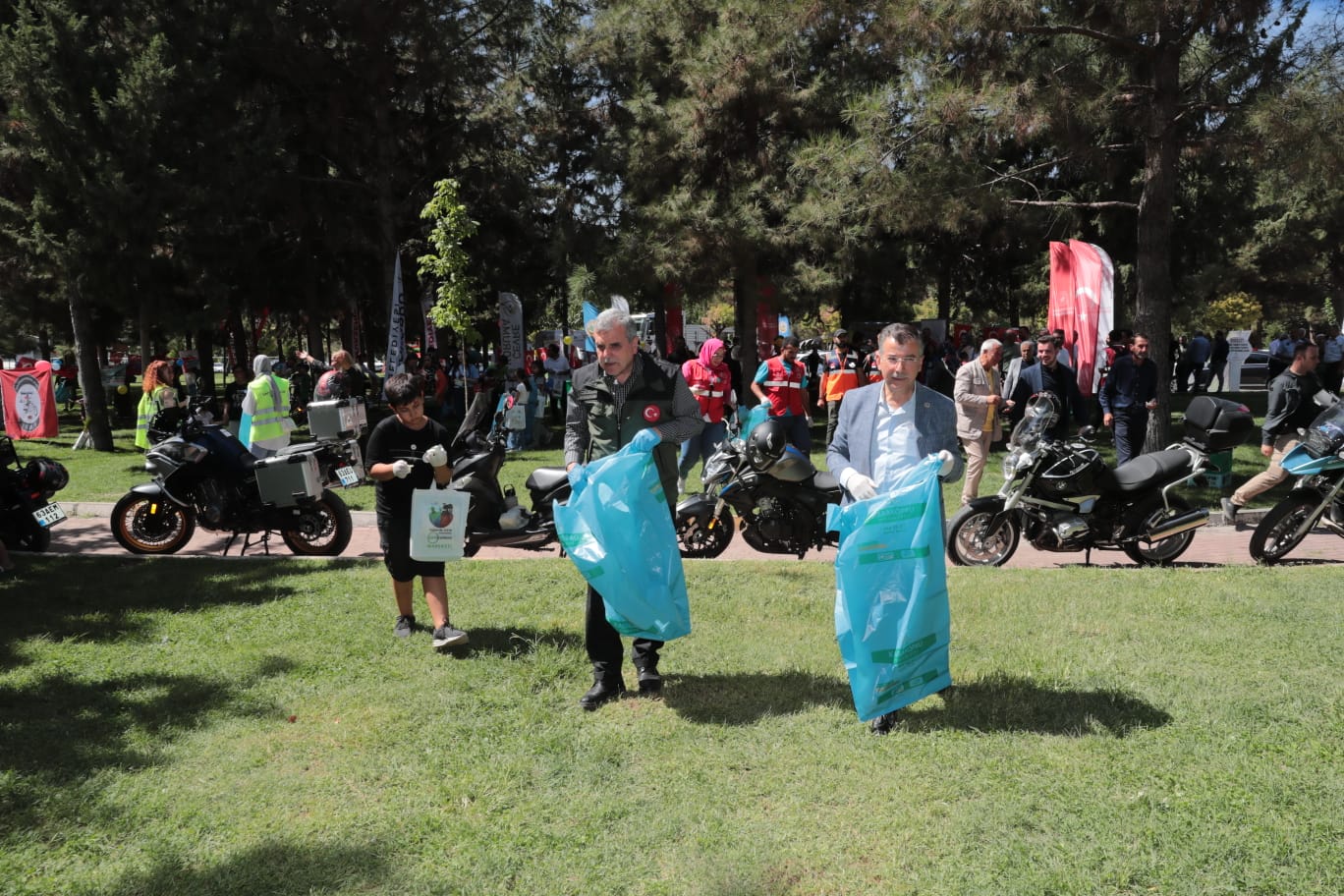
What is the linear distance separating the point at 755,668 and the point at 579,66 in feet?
62.3

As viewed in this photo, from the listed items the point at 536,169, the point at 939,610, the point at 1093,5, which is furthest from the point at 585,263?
the point at 939,610

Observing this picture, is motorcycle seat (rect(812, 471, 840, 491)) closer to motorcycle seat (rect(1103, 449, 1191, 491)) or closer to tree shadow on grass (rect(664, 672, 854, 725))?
motorcycle seat (rect(1103, 449, 1191, 491))

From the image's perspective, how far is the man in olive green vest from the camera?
4.52m

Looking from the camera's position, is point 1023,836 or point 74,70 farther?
point 74,70

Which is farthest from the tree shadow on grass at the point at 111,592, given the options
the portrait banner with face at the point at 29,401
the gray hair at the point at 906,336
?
the portrait banner with face at the point at 29,401

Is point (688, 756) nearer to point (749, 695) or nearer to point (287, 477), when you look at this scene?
point (749, 695)

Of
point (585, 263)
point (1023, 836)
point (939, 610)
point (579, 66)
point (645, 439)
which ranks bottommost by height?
point (1023, 836)

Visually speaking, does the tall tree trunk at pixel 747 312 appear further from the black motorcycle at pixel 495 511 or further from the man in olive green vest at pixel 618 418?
the man in olive green vest at pixel 618 418

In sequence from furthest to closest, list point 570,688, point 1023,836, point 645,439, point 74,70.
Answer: point 74,70 → point 570,688 → point 645,439 → point 1023,836

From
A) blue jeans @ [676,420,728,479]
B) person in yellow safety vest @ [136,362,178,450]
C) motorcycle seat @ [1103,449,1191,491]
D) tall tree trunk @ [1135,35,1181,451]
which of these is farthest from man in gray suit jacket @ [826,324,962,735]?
person in yellow safety vest @ [136,362,178,450]

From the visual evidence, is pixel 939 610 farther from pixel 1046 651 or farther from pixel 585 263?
pixel 585 263

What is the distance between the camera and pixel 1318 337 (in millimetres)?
21875

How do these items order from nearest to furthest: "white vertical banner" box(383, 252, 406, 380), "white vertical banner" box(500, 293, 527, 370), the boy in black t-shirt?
the boy in black t-shirt < "white vertical banner" box(383, 252, 406, 380) < "white vertical banner" box(500, 293, 527, 370)

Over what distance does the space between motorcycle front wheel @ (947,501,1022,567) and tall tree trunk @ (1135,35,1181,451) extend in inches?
174
